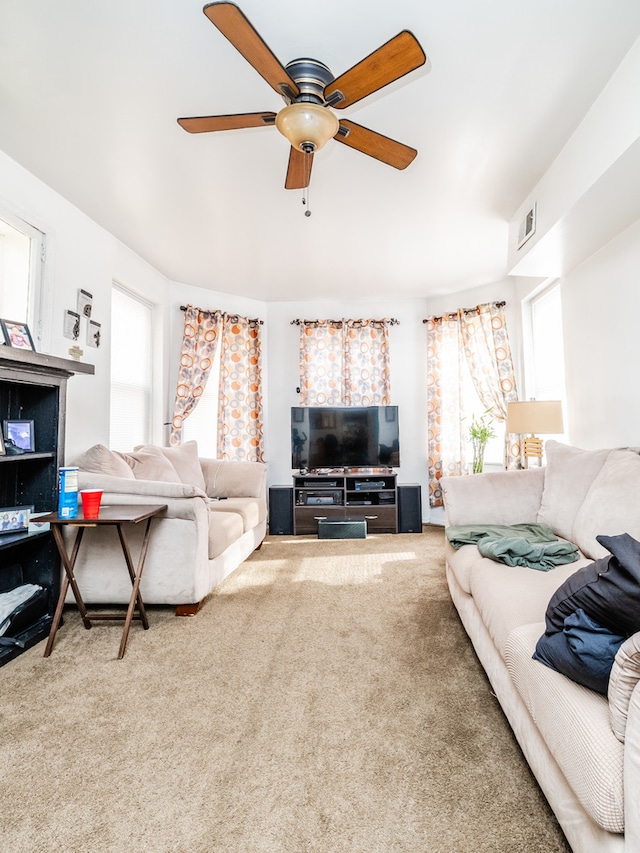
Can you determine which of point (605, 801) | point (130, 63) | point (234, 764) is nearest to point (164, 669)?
point (234, 764)

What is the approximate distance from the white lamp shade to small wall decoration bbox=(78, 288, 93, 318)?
334 cm

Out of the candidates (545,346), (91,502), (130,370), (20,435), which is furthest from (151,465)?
(545,346)

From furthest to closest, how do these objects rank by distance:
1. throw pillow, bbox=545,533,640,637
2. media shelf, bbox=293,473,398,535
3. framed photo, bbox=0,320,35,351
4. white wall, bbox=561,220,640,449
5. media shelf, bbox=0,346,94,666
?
media shelf, bbox=293,473,398,535 < white wall, bbox=561,220,640,449 < media shelf, bbox=0,346,94,666 < framed photo, bbox=0,320,35,351 < throw pillow, bbox=545,533,640,637

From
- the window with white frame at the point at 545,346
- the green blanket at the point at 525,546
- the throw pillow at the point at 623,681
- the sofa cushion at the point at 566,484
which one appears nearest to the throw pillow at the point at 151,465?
the green blanket at the point at 525,546

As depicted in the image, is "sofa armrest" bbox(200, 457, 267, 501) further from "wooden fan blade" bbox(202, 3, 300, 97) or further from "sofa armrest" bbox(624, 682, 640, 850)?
"sofa armrest" bbox(624, 682, 640, 850)

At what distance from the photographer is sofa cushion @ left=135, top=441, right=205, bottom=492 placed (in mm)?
3863

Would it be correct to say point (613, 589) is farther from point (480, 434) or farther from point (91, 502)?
point (480, 434)

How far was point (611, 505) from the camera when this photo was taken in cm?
209

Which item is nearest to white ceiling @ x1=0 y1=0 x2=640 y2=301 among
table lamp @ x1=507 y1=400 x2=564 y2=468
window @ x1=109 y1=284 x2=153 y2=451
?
window @ x1=109 y1=284 x2=153 y2=451

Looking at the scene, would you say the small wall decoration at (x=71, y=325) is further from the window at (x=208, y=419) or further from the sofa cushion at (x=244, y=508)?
the window at (x=208, y=419)

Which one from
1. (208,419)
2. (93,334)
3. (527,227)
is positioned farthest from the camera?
(208,419)

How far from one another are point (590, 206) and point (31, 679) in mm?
3534

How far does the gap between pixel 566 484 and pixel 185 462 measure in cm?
291

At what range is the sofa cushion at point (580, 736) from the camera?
2.86 feet
